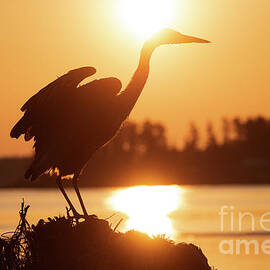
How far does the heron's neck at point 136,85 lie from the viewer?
1356 centimetres

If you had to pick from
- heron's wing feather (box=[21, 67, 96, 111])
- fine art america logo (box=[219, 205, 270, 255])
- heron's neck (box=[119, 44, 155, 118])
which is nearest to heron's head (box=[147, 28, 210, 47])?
heron's neck (box=[119, 44, 155, 118])

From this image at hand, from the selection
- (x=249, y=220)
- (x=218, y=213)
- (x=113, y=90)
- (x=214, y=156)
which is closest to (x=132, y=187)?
A: (x=214, y=156)

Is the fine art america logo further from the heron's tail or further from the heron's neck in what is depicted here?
the heron's tail

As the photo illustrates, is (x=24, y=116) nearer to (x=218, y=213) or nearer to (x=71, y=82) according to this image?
(x=71, y=82)

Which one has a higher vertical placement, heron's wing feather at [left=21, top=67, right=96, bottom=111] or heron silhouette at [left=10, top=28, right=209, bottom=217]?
heron's wing feather at [left=21, top=67, right=96, bottom=111]

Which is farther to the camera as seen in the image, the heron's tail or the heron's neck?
the heron's neck

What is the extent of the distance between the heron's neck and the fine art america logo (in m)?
24.6

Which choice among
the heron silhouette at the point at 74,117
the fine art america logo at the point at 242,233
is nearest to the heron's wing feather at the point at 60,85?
the heron silhouette at the point at 74,117

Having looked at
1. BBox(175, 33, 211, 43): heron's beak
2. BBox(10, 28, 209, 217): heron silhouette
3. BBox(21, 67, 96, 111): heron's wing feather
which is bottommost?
BBox(10, 28, 209, 217): heron silhouette

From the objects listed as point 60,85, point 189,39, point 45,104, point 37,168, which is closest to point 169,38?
point 189,39

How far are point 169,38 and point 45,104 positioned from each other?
99.0 inches

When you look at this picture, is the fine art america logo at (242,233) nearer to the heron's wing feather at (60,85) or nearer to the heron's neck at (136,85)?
the heron's neck at (136,85)

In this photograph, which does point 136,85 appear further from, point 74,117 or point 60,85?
point 60,85

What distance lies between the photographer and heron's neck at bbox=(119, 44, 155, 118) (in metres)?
13.6
